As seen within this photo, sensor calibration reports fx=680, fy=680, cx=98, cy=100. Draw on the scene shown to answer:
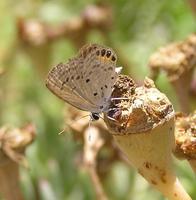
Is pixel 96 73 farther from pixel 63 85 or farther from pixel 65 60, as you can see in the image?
pixel 65 60

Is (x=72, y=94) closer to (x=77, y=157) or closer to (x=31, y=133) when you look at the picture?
(x=31, y=133)

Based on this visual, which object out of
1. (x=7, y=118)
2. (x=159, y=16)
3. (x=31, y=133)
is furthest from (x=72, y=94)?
(x=159, y=16)

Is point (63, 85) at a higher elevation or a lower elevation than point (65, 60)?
lower

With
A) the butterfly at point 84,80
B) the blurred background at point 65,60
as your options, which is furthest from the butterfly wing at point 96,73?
the blurred background at point 65,60

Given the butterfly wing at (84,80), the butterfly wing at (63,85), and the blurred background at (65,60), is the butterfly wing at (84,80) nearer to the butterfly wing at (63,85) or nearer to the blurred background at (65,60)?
the butterfly wing at (63,85)

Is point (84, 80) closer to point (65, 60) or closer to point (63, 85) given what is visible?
point (63, 85)

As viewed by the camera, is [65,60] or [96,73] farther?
[65,60]

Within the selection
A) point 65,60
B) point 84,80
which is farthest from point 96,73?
point 65,60
